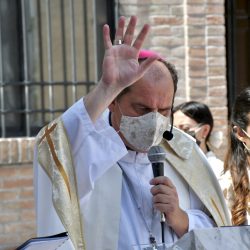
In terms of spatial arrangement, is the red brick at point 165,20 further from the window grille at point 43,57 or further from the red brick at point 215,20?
the window grille at point 43,57

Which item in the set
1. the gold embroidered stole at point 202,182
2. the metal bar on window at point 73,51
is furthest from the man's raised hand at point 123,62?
the metal bar on window at point 73,51

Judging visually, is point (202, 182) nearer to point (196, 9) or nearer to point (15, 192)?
point (15, 192)

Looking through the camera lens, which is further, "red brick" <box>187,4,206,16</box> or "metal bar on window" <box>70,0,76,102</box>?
"red brick" <box>187,4,206,16</box>

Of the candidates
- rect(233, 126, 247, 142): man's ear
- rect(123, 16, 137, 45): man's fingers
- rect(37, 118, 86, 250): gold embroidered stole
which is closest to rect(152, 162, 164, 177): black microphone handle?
rect(37, 118, 86, 250): gold embroidered stole

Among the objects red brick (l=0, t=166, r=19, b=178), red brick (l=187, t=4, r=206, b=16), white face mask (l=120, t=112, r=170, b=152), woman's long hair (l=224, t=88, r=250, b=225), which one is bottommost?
red brick (l=0, t=166, r=19, b=178)

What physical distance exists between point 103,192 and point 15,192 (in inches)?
150

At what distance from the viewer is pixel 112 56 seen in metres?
2.80

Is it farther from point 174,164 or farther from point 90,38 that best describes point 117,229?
point 90,38

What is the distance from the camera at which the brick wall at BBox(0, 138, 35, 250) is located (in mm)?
6613

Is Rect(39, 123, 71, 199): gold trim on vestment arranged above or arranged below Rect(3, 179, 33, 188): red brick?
above

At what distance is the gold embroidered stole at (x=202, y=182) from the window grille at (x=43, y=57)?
3.78 metres

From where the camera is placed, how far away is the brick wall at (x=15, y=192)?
661 centimetres

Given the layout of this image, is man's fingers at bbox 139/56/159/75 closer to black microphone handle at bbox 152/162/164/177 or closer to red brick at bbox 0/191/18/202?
black microphone handle at bbox 152/162/164/177

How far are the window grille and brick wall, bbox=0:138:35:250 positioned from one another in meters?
0.27
